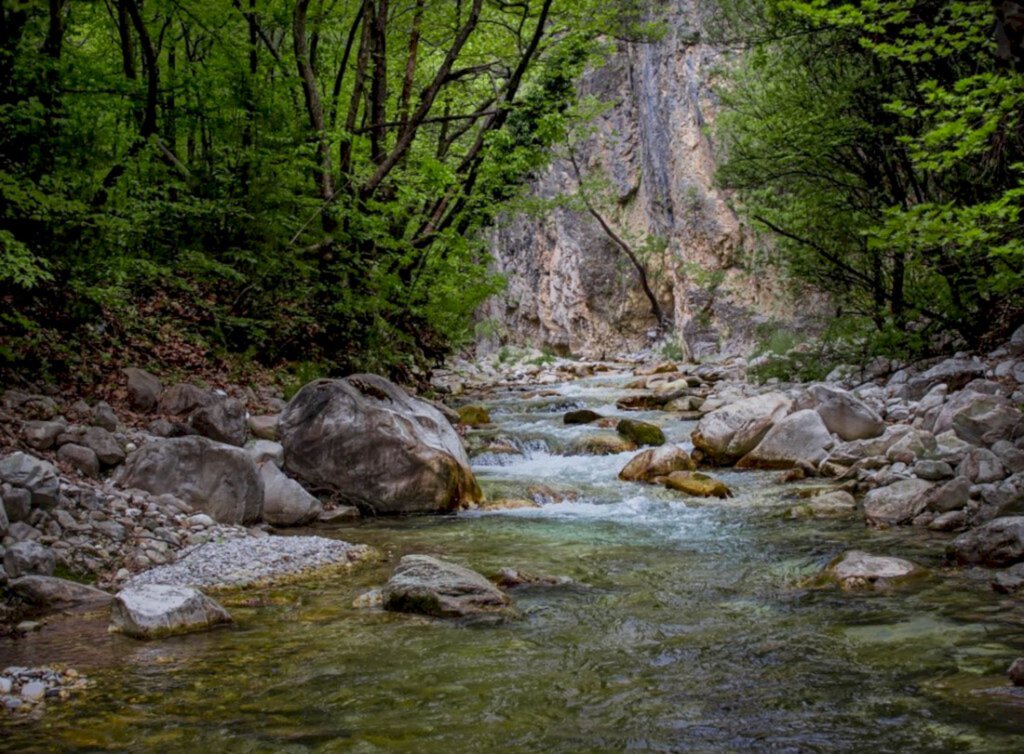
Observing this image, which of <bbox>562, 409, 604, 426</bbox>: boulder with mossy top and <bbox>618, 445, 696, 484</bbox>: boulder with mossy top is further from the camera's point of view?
<bbox>562, 409, 604, 426</bbox>: boulder with mossy top

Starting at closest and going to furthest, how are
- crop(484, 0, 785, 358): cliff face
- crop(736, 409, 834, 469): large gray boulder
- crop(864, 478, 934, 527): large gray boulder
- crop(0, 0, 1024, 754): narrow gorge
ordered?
crop(0, 0, 1024, 754): narrow gorge
crop(864, 478, 934, 527): large gray boulder
crop(736, 409, 834, 469): large gray boulder
crop(484, 0, 785, 358): cliff face

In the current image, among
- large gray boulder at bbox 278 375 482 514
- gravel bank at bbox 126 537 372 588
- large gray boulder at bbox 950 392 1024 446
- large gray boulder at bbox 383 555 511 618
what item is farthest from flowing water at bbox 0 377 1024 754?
large gray boulder at bbox 950 392 1024 446

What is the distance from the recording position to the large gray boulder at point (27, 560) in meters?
4.86

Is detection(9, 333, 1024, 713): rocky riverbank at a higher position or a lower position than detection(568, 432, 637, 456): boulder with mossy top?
higher

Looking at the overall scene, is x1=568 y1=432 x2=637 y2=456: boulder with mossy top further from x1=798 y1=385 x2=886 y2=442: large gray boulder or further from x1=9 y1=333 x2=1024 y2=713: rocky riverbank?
x1=798 y1=385 x2=886 y2=442: large gray boulder

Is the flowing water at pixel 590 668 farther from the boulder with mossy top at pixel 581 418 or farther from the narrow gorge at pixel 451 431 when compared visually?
the boulder with mossy top at pixel 581 418

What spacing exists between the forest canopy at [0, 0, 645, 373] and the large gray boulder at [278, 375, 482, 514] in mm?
2293

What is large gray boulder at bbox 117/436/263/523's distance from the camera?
21.9 ft

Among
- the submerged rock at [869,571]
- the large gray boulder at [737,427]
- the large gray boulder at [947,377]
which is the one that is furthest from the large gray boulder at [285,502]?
the large gray boulder at [947,377]

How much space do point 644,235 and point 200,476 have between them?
2906 centimetres

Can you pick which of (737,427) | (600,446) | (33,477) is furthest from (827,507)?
(33,477)

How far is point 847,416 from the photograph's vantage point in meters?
10.6

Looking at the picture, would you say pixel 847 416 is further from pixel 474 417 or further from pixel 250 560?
pixel 250 560

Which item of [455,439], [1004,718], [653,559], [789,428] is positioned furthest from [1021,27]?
[789,428]
